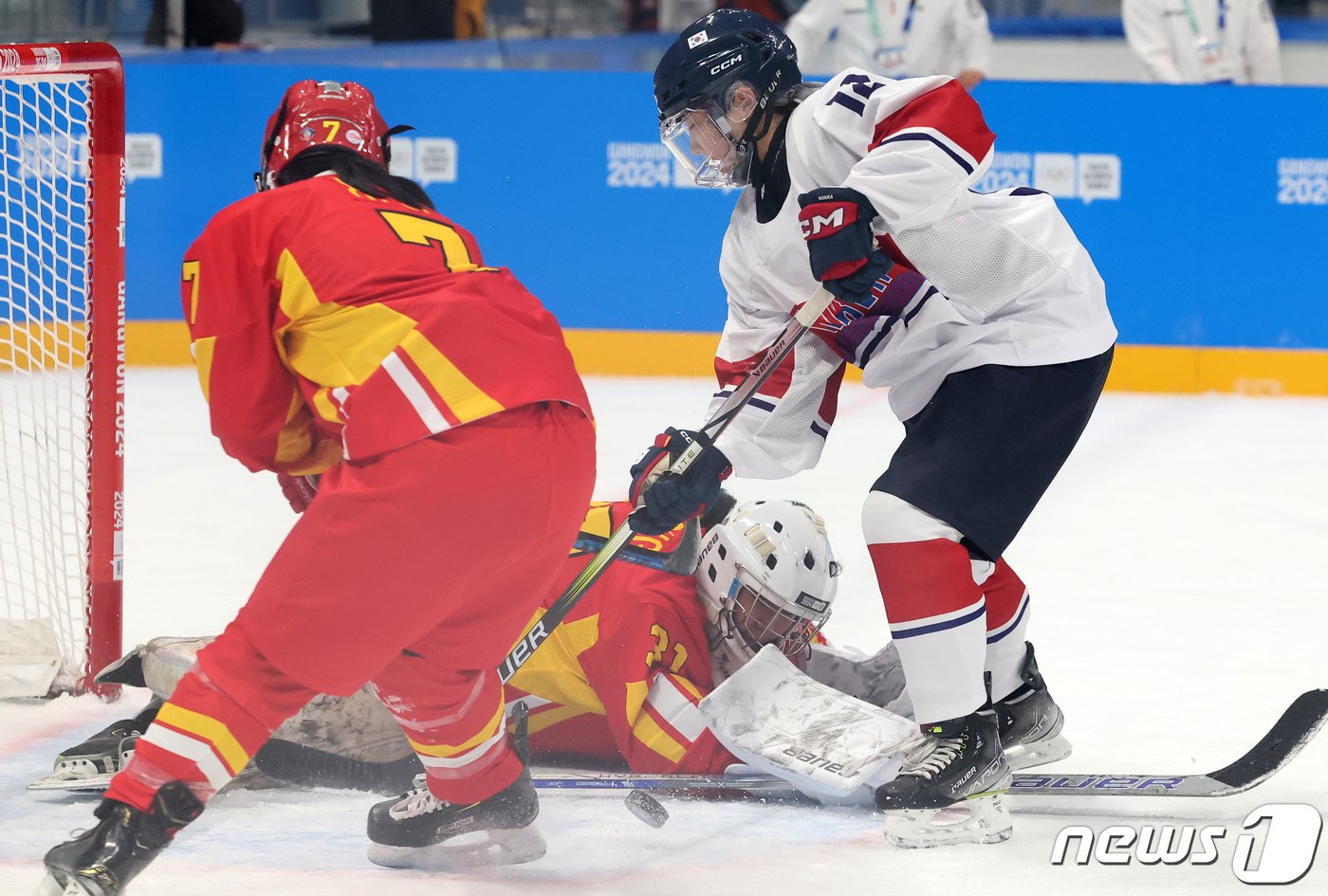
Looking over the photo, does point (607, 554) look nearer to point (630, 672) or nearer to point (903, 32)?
point (630, 672)

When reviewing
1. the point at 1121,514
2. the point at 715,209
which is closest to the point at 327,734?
the point at 1121,514

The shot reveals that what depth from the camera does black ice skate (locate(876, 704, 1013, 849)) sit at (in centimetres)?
251

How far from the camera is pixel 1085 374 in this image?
2639 millimetres

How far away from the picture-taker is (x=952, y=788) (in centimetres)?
251

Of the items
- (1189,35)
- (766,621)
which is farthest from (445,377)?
(1189,35)

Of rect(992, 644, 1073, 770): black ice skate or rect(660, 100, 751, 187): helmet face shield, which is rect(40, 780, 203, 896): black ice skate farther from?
rect(992, 644, 1073, 770): black ice skate

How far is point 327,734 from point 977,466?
1.12 meters

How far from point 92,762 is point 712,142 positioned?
54.7 inches

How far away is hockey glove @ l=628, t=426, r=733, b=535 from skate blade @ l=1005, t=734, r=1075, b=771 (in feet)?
2.31

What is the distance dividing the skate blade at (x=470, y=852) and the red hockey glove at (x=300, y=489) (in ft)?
1.71

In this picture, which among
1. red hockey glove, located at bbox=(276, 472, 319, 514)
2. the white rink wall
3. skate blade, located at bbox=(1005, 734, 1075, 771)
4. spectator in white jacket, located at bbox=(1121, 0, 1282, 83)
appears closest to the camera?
red hockey glove, located at bbox=(276, 472, 319, 514)

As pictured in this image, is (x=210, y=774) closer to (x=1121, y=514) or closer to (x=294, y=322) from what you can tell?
(x=294, y=322)

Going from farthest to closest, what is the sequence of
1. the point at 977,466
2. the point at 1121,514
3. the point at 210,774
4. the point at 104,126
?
the point at 1121,514 → the point at 104,126 → the point at 977,466 → the point at 210,774

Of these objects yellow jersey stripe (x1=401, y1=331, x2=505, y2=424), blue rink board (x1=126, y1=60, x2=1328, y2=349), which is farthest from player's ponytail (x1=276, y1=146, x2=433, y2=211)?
blue rink board (x1=126, y1=60, x2=1328, y2=349)
